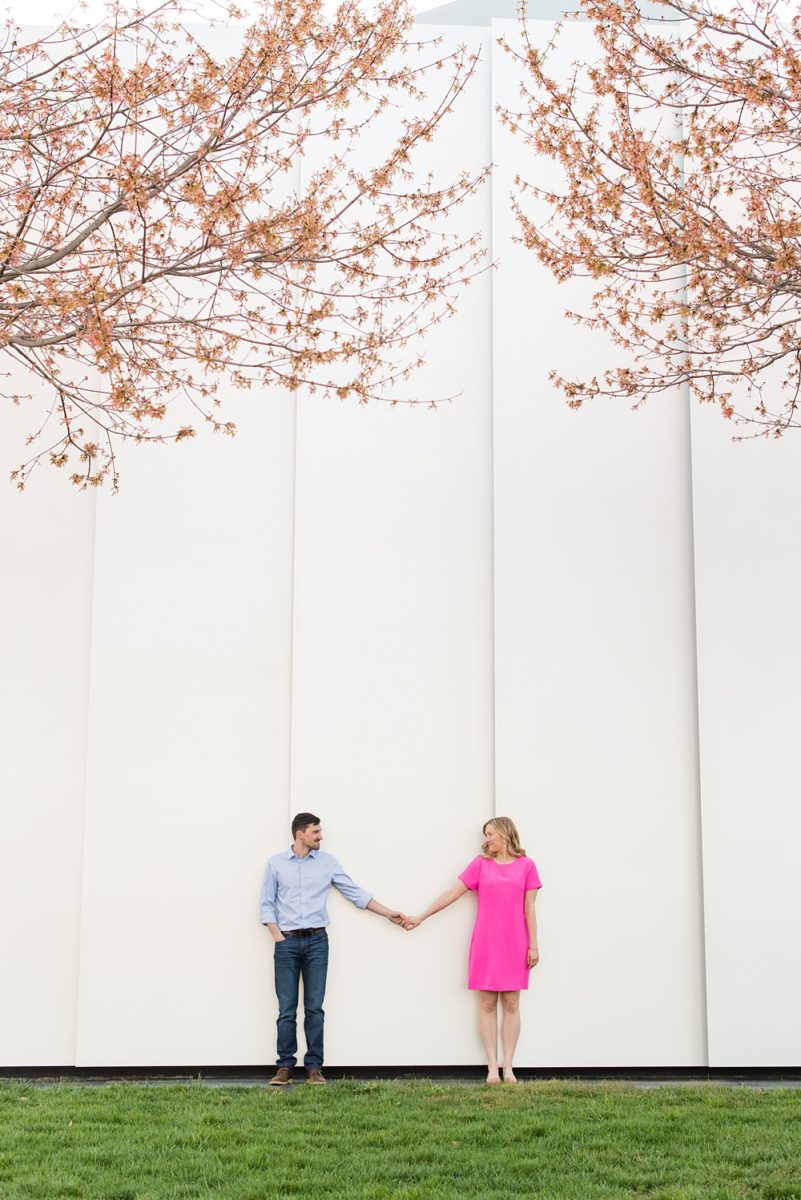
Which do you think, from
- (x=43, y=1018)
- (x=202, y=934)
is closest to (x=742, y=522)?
(x=202, y=934)

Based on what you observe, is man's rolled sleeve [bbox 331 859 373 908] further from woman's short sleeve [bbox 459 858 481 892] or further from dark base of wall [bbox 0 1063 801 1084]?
dark base of wall [bbox 0 1063 801 1084]

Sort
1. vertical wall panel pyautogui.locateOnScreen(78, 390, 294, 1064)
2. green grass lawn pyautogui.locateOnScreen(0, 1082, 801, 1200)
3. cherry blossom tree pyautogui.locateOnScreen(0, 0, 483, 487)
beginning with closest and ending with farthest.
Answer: green grass lawn pyautogui.locateOnScreen(0, 1082, 801, 1200)
cherry blossom tree pyautogui.locateOnScreen(0, 0, 483, 487)
vertical wall panel pyautogui.locateOnScreen(78, 390, 294, 1064)

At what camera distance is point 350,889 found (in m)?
7.61

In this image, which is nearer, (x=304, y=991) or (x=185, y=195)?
(x=185, y=195)

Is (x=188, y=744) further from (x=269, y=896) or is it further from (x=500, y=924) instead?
(x=500, y=924)

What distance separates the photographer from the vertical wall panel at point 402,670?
761 cm

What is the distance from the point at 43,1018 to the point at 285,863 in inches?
69.4

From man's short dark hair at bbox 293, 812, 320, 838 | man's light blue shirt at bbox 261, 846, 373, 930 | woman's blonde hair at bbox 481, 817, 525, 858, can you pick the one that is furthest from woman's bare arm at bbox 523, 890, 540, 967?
man's short dark hair at bbox 293, 812, 320, 838

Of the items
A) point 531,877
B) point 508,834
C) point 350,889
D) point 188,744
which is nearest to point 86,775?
point 188,744

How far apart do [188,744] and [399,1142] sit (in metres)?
2.97

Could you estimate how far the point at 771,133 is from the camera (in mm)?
5605

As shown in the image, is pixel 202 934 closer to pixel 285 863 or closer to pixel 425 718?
pixel 285 863

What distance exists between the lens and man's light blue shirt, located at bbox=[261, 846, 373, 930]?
24.6 feet

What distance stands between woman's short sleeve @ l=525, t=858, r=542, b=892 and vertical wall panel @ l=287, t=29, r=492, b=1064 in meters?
0.40
